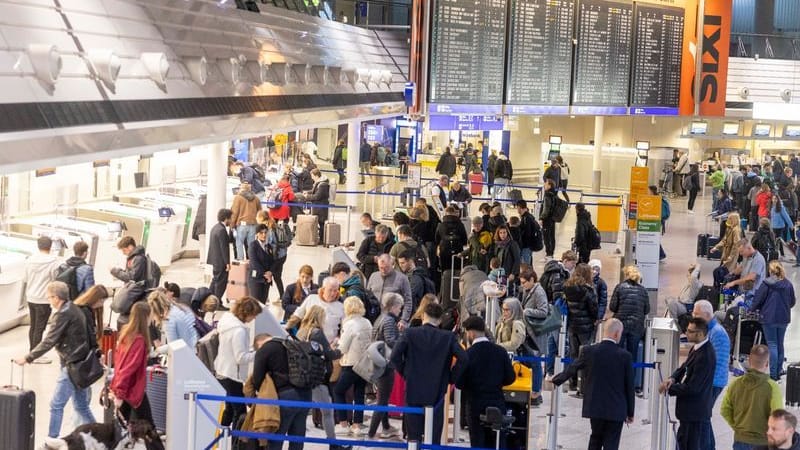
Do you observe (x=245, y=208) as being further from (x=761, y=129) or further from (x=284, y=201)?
(x=761, y=129)

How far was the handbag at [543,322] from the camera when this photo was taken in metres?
12.7

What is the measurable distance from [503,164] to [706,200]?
8168 millimetres

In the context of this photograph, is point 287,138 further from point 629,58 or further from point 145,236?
point 145,236

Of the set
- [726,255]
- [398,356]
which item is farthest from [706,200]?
[398,356]

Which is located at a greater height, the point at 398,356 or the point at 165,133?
the point at 165,133

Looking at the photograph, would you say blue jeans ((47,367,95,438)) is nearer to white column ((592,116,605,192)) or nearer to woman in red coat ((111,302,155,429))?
woman in red coat ((111,302,155,429))

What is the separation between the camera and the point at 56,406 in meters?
10.5

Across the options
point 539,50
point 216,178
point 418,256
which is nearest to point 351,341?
point 418,256

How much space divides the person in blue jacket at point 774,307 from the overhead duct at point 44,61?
8988 mm

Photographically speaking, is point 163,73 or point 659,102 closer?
point 163,73

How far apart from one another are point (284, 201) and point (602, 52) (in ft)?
21.5

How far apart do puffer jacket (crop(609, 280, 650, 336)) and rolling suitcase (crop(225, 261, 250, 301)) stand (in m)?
4.73

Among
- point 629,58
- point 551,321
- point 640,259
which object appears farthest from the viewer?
point 629,58

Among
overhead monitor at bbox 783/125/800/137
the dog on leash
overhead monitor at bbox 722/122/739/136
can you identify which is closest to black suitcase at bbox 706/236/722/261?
overhead monitor at bbox 722/122/739/136
